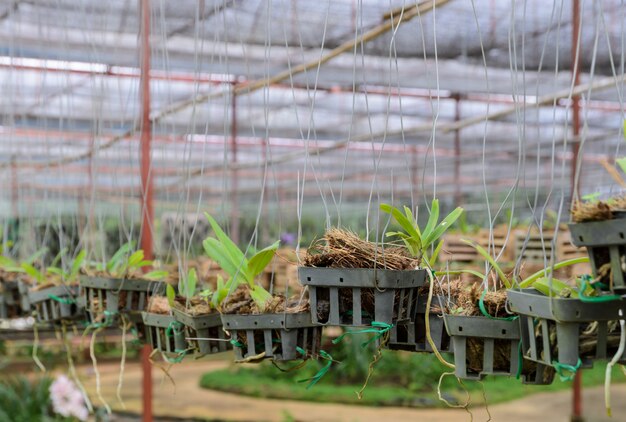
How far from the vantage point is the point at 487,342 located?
1189mm

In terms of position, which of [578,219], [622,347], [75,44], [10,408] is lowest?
[10,408]

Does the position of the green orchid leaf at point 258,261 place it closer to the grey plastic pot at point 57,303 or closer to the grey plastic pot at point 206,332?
the grey plastic pot at point 206,332

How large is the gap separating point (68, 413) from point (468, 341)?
2926 mm

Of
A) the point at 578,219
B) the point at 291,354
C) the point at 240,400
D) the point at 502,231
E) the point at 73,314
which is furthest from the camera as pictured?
the point at 240,400

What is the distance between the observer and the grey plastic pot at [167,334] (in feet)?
5.78

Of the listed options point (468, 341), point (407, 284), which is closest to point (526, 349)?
point (468, 341)

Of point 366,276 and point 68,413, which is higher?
point 366,276

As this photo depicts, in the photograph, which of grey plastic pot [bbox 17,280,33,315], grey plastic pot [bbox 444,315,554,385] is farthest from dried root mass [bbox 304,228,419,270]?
grey plastic pot [bbox 17,280,33,315]

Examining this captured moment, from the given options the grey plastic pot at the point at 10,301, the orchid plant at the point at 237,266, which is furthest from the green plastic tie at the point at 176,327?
the grey plastic pot at the point at 10,301

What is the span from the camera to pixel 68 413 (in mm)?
3684

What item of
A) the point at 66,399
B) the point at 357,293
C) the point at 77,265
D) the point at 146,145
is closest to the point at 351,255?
the point at 357,293

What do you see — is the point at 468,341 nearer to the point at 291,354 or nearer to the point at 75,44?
the point at 291,354

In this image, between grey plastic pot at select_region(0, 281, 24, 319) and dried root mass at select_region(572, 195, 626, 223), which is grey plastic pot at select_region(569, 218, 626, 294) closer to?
dried root mass at select_region(572, 195, 626, 223)

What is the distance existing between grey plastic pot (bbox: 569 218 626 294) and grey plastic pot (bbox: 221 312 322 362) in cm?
57
